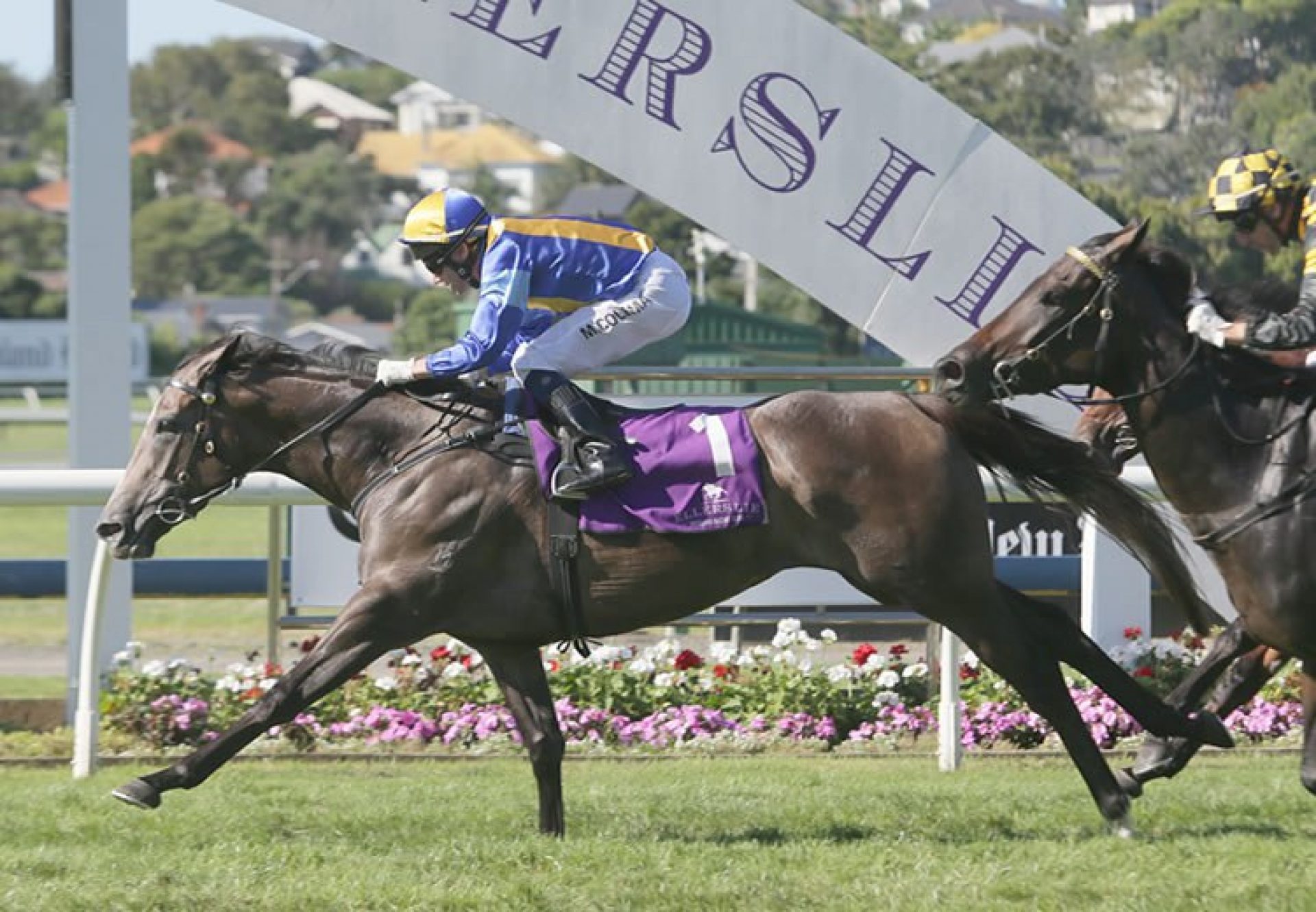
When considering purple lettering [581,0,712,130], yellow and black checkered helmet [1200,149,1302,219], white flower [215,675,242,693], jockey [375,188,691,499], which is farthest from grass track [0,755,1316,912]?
purple lettering [581,0,712,130]

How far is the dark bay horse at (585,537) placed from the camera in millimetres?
5520

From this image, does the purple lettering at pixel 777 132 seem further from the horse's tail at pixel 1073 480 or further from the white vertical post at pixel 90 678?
the white vertical post at pixel 90 678

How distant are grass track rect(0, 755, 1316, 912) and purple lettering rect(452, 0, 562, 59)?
2453 mm

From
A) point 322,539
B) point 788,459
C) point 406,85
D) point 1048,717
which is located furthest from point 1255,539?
point 406,85

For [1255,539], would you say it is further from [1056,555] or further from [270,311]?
[270,311]

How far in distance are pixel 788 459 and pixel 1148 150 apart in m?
38.4

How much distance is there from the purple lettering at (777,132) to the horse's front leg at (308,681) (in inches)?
109

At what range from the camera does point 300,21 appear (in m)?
7.30

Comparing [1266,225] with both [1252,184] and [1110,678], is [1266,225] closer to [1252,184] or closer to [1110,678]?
[1252,184]

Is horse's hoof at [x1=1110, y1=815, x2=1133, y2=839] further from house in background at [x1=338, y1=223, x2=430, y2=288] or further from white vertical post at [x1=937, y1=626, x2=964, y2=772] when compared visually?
house in background at [x1=338, y1=223, x2=430, y2=288]

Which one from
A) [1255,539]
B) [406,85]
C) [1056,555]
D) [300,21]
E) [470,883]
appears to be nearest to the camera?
[470,883]

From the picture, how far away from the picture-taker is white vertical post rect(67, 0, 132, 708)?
7.58 metres

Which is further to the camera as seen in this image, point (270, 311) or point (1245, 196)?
→ point (270, 311)

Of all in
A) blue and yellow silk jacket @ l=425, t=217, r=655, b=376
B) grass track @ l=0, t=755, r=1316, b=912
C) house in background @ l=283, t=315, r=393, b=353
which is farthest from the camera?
house in background @ l=283, t=315, r=393, b=353
